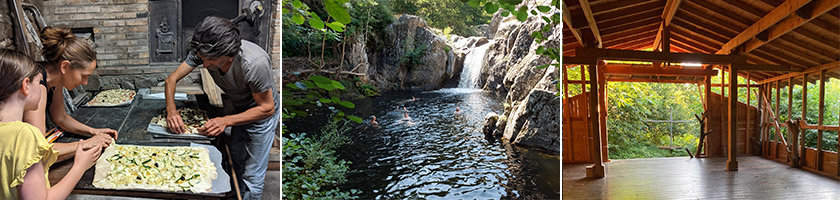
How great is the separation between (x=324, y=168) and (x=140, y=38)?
1.06 m

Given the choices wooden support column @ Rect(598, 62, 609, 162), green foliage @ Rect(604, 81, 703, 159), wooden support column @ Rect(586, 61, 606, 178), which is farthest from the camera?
green foliage @ Rect(604, 81, 703, 159)

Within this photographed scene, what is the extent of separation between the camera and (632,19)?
337cm

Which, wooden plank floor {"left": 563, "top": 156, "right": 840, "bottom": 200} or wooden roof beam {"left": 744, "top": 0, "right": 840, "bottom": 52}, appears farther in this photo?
wooden plank floor {"left": 563, "top": 156, "right": 840, "bottom": 200}

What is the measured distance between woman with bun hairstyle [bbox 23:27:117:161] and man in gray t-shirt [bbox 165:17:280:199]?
0.26m

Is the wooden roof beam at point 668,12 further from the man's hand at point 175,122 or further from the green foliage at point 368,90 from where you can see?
the man's hand at point 175,122

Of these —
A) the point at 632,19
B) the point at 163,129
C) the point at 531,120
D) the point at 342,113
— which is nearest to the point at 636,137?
the point at 632,19

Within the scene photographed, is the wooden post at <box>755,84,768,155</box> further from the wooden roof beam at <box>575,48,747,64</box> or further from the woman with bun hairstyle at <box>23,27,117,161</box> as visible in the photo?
the woman with bun hairstyle at <box>23,27,117,161</box>

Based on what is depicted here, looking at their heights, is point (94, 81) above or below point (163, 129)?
above

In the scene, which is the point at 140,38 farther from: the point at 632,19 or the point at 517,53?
the point at 632,19

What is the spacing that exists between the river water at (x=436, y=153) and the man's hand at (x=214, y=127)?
0.64 m

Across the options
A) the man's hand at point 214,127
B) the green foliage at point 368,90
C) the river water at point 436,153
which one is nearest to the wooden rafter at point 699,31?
the river water at point 436,153

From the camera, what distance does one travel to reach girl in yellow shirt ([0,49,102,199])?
108 cm

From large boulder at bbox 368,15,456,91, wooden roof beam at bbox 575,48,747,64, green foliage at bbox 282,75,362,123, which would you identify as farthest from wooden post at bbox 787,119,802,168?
green foliage at bbox 282,75,362,123

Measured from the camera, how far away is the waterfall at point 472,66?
1906mm
